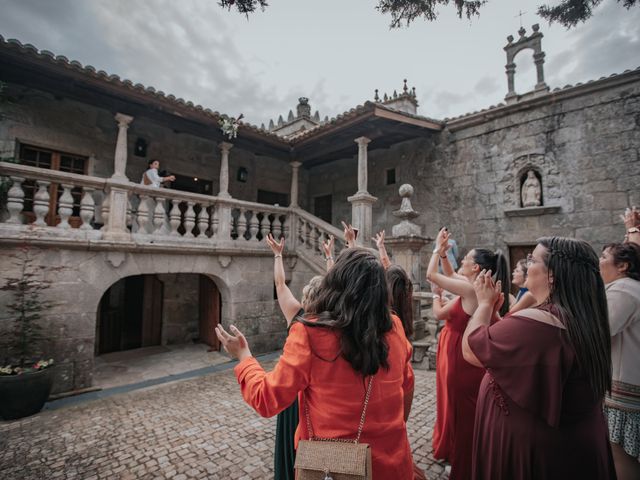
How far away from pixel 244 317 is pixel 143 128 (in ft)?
17.8

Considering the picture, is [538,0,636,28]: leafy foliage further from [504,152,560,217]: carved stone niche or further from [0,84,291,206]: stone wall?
[0,84,291,206]: stone wall

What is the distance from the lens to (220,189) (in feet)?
24.7

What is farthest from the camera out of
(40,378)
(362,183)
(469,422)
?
(362,183)

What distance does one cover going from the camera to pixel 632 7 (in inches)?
117

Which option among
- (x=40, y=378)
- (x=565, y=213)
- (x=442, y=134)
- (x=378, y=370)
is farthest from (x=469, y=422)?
(x=442, y=134)

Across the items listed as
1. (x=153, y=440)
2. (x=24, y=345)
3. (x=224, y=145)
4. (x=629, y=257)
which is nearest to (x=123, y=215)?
(x=24, y=345)

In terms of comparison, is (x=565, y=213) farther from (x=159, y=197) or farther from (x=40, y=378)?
(x=40, y=378)

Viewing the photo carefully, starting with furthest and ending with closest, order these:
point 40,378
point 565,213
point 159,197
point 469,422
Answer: point 565,213, point 159,197, point 40,378, point 469,422

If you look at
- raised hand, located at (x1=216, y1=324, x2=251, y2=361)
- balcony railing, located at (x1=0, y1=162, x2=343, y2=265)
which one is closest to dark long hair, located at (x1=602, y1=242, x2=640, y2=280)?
raised hand, located at (x1=216, y1=324, x2=251, y2=361)

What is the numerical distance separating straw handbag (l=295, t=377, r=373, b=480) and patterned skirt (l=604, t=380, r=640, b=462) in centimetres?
203

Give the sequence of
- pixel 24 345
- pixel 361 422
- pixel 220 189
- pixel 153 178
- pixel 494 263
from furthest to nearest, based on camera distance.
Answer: pixel 220 189 < pixel 153 178 < pixel 24 345 < pixel 494 263 < pixel 361 422

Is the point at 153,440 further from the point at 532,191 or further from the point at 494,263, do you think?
the point at 532,191

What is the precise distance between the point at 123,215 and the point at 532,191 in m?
8.81

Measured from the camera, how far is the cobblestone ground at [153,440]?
3.04 m
